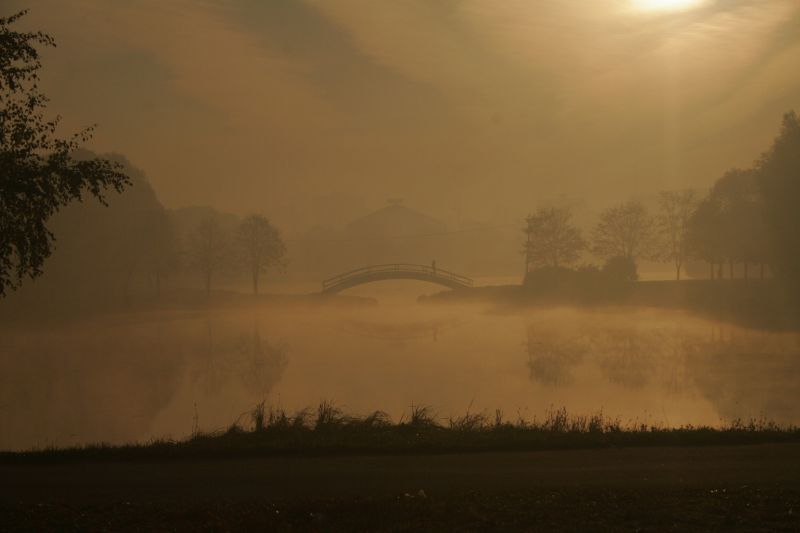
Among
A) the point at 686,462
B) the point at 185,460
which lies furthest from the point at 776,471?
the point at 185,460

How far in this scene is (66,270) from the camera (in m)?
53.1

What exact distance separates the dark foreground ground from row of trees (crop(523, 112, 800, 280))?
37568 mm

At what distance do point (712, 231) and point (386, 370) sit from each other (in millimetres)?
36046

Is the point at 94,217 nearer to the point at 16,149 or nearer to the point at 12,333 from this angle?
the point at 12,333

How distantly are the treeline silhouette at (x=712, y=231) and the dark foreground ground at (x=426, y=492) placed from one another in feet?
123

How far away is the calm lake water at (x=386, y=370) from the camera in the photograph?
21.4m

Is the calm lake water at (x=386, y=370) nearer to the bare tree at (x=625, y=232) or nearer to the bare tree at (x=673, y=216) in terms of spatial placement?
the bare tree at (x=625, y=232)

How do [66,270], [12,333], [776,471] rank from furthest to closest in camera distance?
1. [66,270]
2. [12,333]
3. [776,471]

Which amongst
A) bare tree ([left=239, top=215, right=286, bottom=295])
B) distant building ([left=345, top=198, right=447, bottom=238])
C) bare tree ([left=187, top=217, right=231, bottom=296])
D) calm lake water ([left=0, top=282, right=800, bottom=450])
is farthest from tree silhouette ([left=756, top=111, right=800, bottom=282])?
distant building ([left=345, top=198, right=447, bottom=238])

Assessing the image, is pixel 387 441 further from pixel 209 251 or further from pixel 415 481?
pixel 209 251

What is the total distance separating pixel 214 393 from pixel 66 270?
107 ft

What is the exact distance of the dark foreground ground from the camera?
26.9 feet

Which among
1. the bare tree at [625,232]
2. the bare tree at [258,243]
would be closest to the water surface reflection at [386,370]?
the bare tree at [625,232]

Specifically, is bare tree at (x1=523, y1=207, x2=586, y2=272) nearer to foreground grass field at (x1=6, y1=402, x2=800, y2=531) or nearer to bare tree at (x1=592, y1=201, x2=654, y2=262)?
bare tree at (x1=592, y1=201, x2=654, y2=262)
